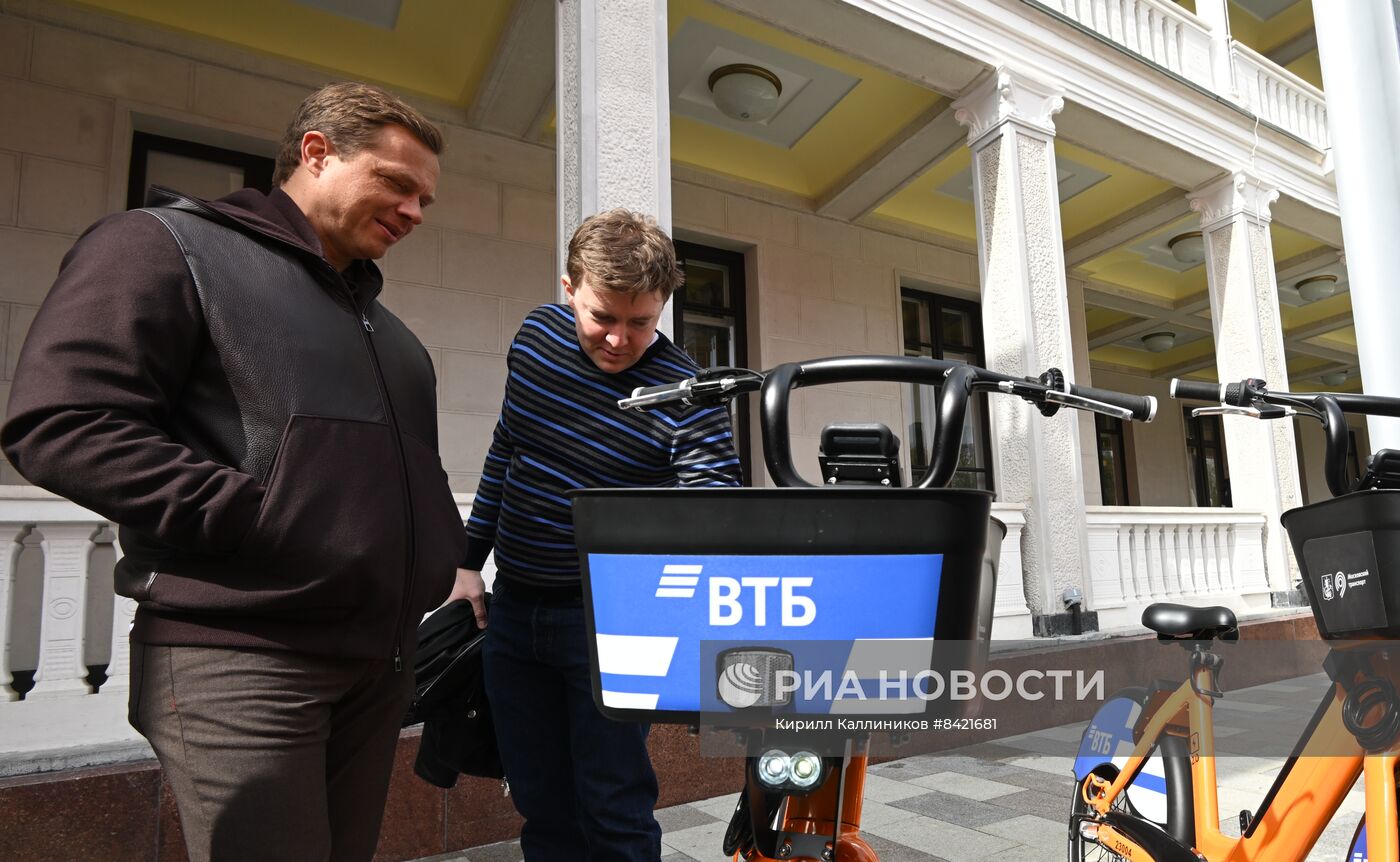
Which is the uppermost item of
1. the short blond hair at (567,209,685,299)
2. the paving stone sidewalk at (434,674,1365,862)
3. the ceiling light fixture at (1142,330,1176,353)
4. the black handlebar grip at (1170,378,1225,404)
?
the ceiling light fixture at (1142,330,1176,353)

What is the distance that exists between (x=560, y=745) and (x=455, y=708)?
0.99 ft

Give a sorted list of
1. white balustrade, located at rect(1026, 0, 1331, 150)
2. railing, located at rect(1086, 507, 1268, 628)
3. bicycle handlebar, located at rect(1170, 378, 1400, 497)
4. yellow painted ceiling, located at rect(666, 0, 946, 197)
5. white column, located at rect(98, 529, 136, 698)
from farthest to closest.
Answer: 1. white balustrade, located at rect(1026, 0, 1331, 150)
2. railing, located at rect(1086, 507, 1268, 628)
3. yellow painted ceiling, located at rect(666, 0, 946, 197)
4. white column, located at rect(98, 529, 136, 698)
5. bicycle handlebar, located at rect(1170, 378, 1400, 497)

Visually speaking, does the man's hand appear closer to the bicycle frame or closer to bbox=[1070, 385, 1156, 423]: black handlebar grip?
bbox=[1070, 385, 1156, 423]: black handlebar grip

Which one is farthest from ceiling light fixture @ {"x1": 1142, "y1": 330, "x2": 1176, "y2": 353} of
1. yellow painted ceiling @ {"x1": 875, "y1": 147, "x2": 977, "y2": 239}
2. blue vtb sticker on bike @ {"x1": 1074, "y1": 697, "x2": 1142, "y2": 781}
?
blue vtb sticker on bike @ {"x1": 1074, "y1": 697, "x2": 1142, "y2": 781}

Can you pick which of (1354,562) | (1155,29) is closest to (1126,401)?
(1354,562)

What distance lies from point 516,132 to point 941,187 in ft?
13.7

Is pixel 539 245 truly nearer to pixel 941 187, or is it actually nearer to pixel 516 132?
pixel 516 132

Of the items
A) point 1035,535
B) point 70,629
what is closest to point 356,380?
point 70,629

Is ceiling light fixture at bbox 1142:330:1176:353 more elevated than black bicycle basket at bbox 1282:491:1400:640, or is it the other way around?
ceiling light fixture at bbox 1142:330:1176:353

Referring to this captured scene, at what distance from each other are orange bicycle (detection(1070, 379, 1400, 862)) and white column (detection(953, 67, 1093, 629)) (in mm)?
3412

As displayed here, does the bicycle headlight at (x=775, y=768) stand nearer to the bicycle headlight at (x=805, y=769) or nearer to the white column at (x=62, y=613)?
the bicycle headlight at (x=805, y=769)

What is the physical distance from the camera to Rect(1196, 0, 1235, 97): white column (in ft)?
23.8

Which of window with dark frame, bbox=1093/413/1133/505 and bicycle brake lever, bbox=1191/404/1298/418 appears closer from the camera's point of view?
bicycle brake lever, bbox=1191/404/1298/418

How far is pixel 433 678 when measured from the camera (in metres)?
1.81
